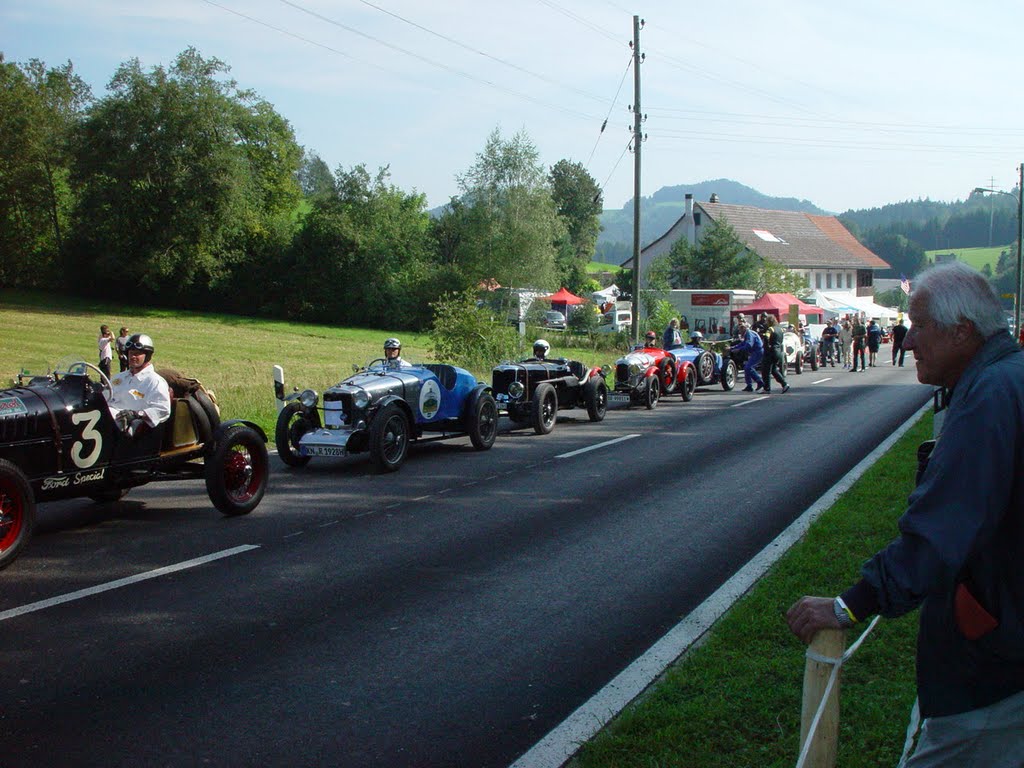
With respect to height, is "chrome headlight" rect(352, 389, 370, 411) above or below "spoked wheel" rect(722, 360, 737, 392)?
above

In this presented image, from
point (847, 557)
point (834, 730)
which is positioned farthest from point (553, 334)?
point (834, 730)

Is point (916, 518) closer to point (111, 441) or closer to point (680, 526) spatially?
point (680, 526)

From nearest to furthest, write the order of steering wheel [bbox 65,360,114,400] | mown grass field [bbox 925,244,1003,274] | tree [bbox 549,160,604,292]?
steering wheel [bbox 65,360,114,400] → tree [bbox 549,160,604,292] → mown grass field [bbox 925,244,1003,274]

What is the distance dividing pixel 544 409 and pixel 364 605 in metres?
9.75

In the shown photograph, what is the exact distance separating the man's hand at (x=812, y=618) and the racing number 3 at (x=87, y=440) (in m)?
6.89

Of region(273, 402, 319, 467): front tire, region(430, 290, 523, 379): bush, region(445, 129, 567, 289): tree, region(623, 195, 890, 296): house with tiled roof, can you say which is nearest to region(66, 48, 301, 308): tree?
region(445, 129, 567, 289): tree

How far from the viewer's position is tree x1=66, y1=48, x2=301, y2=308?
2269 inches

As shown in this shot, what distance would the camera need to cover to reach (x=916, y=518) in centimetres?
242

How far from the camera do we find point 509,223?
63.5 m

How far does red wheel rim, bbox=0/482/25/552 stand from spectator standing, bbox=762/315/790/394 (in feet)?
64.4

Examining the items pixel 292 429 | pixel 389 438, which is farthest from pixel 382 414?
pixel 292 429

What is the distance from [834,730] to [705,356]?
2168 cm

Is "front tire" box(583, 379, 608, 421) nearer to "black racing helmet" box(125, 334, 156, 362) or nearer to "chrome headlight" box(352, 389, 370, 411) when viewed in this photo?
"chrome headlight" box(352, 389, 370, 411)

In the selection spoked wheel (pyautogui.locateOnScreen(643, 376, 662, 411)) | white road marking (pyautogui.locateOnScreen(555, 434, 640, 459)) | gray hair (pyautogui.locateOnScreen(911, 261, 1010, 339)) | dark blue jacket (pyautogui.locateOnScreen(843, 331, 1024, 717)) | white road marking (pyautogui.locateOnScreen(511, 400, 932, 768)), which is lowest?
white road marking (pyautogui.locateOnScreen(555, 434, 640, 459))
